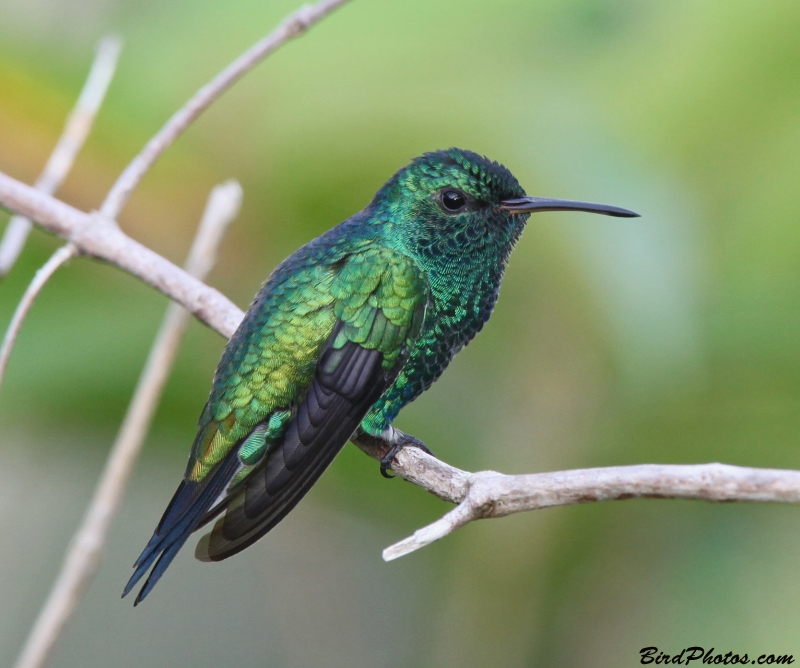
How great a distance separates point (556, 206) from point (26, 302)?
109cm

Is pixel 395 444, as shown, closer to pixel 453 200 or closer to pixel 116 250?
pixel 453 200

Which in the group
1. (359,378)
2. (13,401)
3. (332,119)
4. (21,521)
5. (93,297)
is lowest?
(21,521)

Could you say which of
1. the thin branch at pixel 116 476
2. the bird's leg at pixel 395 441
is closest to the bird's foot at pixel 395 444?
the bird's leg at pixel 395 441

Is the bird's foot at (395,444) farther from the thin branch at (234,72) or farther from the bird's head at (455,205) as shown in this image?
the thin branch at (234,72)

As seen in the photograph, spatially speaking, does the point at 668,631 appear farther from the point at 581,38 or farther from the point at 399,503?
the point at 581,38

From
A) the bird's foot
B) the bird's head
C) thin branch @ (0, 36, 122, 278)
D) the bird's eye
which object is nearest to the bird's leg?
the bird's foot

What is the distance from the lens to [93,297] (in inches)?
104

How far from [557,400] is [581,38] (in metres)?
1.15

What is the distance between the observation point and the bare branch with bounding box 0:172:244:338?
6.52ft

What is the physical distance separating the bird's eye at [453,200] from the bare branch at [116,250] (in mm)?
569

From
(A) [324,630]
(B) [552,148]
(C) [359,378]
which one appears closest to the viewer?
(C) [359,378]

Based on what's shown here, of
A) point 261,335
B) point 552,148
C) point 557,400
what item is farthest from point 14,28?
point 557,400

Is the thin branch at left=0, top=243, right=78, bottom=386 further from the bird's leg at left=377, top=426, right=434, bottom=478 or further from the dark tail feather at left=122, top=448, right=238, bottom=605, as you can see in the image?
the bird's leg at left=377, top=426, right=434, bottom=478

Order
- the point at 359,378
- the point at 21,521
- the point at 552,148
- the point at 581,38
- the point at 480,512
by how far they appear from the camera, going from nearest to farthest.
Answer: the point at 480,512 < the point at 359,378 < the point at 552,148 < the point at 581,38 < the point at 21,521
